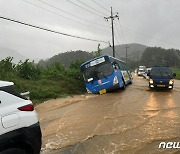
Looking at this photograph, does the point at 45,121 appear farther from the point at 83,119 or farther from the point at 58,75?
the point at 58,75

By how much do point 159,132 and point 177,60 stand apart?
109021 mm

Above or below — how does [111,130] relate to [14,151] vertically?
below

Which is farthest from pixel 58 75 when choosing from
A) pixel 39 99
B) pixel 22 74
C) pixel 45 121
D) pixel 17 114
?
pixel 17 114

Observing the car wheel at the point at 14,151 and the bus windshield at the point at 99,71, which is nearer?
the car wheel at the point at 14,151

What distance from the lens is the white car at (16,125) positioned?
430 cm

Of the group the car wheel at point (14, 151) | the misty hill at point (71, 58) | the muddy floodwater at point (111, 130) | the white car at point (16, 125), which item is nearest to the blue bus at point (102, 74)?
the muddy floodwater at point (111, 130)

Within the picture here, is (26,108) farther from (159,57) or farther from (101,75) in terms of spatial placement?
(159,57)

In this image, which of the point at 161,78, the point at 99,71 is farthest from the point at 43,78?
the point at 161,78

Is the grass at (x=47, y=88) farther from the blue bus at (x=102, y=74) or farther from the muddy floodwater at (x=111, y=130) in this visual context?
the muddy floodwater at (x=111, y=130)

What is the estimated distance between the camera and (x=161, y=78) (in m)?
21.8

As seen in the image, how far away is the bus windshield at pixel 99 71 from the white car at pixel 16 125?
16.3 m

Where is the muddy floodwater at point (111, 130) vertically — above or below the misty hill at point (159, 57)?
below

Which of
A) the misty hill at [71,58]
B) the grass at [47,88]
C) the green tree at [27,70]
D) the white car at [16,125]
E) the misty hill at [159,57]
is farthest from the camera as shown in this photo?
the misty hill at [159,57]

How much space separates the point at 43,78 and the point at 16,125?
20931mm
